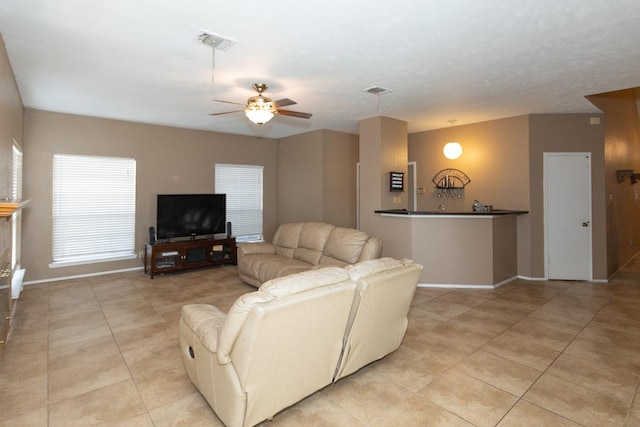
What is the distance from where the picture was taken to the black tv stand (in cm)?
554

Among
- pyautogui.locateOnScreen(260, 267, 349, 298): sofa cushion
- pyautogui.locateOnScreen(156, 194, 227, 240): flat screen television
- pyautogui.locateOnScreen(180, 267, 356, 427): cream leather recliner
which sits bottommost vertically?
pyautogui.locateOnScreen(180, 267, 356, 427): cream leather recliner

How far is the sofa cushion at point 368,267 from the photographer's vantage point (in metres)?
2.21

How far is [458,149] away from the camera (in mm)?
5641

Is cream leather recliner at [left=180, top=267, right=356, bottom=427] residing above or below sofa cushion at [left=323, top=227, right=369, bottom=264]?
below

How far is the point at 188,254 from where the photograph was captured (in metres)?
5.87

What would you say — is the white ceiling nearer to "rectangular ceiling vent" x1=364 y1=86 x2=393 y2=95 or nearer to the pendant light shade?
"rectangular ceiling vent" x1=364 y1=86 x2=393 y2=95

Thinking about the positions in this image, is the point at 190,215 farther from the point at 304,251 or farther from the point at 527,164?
the point at 527,164

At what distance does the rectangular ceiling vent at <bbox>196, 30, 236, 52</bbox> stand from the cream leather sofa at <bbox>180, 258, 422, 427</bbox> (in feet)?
6.81

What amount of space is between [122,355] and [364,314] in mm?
2112

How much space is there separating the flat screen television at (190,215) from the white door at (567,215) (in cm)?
552

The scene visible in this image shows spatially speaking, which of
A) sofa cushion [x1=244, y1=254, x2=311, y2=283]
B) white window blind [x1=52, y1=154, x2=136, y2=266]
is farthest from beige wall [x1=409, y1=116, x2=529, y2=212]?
white window blind [x1=52, y1=154, x2=136, y2=266]

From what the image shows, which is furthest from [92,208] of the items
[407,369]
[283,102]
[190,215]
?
[407,369]

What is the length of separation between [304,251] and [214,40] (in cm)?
292

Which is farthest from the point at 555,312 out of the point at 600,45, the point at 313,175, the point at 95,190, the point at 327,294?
the point at 95,190
